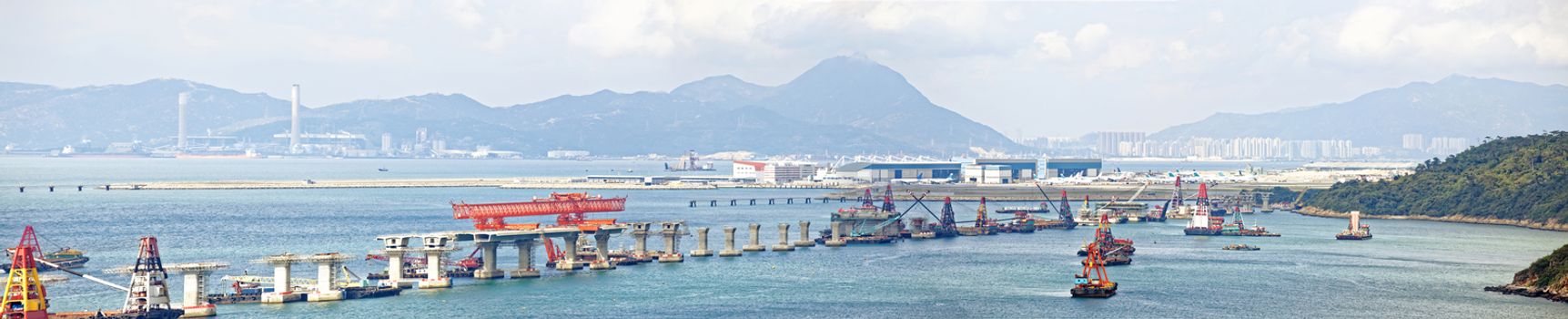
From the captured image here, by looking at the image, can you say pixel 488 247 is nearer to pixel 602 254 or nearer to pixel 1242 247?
pixel 602 254

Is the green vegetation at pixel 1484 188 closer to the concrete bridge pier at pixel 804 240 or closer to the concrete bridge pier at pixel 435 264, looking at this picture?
the concrete bridge pier at pixel 804 240

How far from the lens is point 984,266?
71125mm

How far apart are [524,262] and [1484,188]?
76565 millimetres

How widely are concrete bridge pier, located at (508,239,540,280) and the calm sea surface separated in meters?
0.83

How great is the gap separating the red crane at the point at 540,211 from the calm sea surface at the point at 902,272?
90.4 inches

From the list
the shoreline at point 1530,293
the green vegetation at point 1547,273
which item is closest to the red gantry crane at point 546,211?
the shoreline at point 1530,293

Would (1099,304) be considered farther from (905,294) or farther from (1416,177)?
(1416,177)

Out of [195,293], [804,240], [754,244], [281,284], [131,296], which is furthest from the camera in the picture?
[804,240]

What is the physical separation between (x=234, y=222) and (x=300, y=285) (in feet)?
144

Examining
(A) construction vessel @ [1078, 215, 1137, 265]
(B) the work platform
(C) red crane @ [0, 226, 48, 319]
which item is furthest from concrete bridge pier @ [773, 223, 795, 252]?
(C) red crane @ [0, 226, 48, 319]

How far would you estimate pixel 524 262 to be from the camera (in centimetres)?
6322

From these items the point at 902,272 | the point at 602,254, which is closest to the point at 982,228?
the point at 902,272

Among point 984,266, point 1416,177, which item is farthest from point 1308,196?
point 984,266

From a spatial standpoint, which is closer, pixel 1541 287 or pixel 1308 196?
pixel 1541 287
